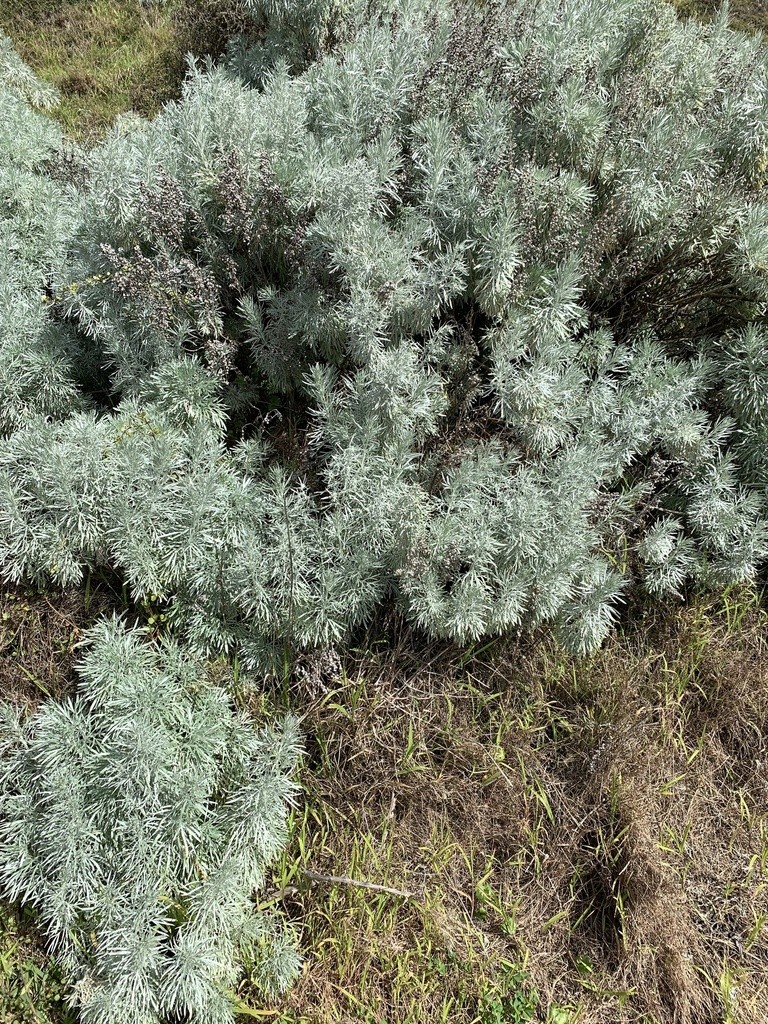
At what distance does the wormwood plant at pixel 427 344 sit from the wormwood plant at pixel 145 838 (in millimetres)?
362

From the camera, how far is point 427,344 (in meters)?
2.86

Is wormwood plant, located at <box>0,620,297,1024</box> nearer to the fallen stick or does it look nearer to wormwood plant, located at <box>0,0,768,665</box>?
the fallen stick

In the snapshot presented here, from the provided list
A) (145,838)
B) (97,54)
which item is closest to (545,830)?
(145,838)

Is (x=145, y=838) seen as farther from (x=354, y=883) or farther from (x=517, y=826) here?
(x=517, y=826)

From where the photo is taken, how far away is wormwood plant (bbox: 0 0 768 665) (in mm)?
2660

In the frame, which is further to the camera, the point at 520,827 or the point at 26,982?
the point at 520,827

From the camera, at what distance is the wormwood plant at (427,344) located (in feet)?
8.73

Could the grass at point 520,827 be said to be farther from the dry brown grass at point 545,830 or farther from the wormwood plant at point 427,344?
the wormwood plant at point 427,344

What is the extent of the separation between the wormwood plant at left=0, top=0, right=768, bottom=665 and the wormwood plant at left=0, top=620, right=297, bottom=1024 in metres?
0.36

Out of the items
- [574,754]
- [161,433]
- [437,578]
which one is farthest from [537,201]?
[574,754]

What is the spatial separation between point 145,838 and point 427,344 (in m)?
2.07

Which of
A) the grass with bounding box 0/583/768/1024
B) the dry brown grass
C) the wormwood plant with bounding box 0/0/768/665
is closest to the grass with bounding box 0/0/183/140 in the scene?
the wormwood plant with bounding box 0/0/768/665

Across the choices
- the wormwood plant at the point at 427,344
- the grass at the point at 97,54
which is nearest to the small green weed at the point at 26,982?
the wormwood plant at the point at 427,344

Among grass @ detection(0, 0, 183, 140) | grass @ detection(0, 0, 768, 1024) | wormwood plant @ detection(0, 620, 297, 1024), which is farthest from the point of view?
grass @ detection(0, 0, 183, 140)
